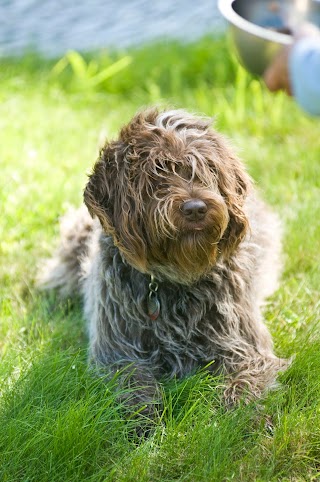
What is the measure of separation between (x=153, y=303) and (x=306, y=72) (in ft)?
4.27

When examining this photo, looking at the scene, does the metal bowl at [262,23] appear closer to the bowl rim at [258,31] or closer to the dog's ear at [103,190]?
the bowl rim at [258,31]

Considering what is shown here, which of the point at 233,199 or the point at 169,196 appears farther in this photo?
the point at 233,199

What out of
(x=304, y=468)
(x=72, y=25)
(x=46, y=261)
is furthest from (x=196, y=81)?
(x=304, y=468)

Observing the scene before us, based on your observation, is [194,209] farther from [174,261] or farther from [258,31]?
[258,31]

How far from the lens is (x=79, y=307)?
17.1 feet

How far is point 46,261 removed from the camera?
560 cm

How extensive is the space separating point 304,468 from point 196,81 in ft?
18.5

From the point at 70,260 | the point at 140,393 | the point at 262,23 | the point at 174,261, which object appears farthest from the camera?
the point at 70,260

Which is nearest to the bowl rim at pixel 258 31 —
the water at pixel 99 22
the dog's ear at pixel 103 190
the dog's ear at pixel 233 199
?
the dog's ear at pixel 233 199

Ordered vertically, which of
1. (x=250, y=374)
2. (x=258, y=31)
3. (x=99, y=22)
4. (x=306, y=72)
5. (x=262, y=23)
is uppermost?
(x=258, y=31)

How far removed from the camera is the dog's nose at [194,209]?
3699 millimetres

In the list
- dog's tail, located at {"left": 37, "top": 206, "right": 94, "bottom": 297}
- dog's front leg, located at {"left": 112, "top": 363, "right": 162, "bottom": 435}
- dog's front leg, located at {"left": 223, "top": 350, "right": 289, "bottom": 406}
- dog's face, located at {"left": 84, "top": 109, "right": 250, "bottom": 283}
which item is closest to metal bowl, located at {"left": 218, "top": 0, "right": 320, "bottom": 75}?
dog's face, located at {"left": 84, "top": 109, "right": 250, "bottom": 283}

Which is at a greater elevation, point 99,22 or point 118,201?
point 118,201

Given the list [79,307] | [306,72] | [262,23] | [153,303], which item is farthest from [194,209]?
[79,307]
